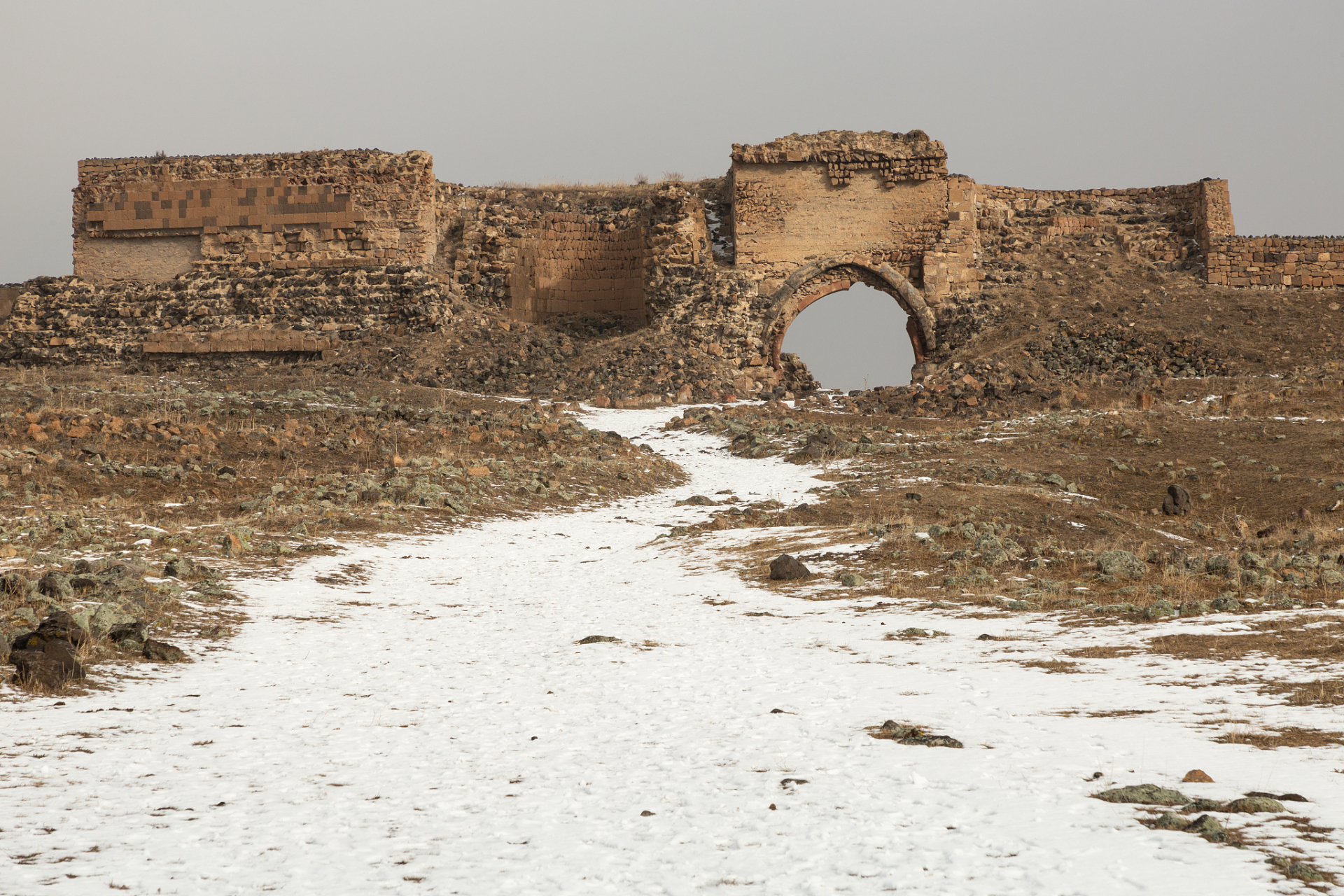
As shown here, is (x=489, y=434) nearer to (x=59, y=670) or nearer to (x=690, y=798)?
(x=59, y=670)

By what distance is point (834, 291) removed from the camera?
1056 inches

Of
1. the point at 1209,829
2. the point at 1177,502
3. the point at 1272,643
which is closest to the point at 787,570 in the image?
the point at 1272,643

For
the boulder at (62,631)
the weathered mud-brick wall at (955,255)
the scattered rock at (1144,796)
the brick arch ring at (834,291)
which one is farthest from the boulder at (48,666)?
the weathered mud-brick wall at (955,255)

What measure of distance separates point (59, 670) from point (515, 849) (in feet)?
10.9

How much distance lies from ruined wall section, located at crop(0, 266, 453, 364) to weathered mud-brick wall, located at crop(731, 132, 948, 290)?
809cm

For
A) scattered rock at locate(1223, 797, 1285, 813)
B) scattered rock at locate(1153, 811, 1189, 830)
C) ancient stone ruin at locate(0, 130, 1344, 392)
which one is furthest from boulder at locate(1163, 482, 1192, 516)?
ancient stone ruin at locate(0, 130, 1344, 392)

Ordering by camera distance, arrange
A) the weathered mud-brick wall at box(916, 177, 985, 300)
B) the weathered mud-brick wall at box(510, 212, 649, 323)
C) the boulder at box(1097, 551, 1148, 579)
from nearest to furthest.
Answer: the boulder at box(1097, 551, 1148, 579)
the weathered mud-brick wall at box(916, 177, 985, 300)
the weathered mud-brick wall at box(510, 212, 649, 323)

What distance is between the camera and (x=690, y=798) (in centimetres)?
432

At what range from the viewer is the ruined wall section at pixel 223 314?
26.1 meters

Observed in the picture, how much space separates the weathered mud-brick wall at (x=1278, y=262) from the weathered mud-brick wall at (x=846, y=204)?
269 inches

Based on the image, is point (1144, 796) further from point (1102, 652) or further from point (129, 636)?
point (129, 636)

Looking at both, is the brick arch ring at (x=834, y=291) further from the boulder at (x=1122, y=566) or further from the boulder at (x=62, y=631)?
the boulder at (x=62, y=631)

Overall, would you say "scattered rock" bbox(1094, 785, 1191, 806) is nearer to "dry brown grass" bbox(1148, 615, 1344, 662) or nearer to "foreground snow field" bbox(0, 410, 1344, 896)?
"foreground snow field" bbox(0, 410, 1344, 896)

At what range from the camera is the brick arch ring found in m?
26.1
